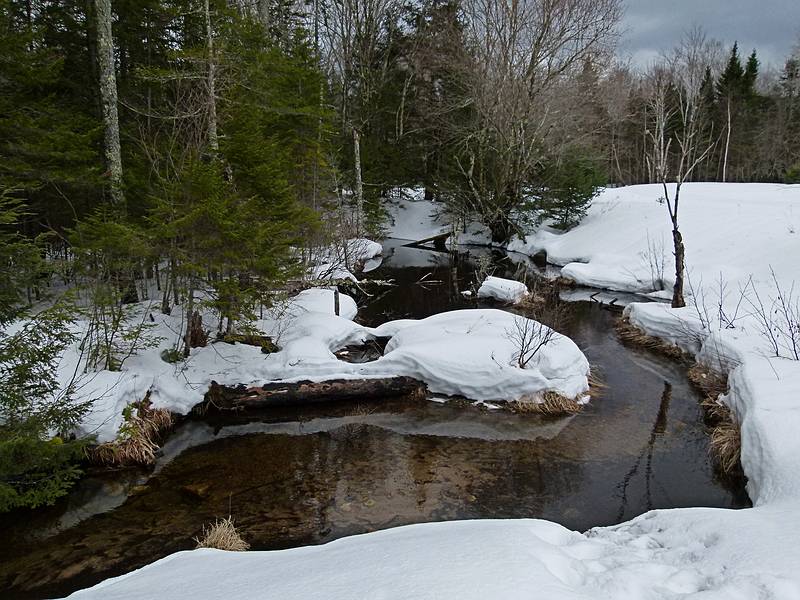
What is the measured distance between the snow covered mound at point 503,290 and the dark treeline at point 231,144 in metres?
5.24

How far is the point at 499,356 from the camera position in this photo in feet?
29.4

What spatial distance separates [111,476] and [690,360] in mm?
11131

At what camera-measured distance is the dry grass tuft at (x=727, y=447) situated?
6406 millimetres

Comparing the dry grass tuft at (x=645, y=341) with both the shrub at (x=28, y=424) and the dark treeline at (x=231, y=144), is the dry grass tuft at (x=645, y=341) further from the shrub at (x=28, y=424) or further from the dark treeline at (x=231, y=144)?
the shrub at (x=28, y=424)

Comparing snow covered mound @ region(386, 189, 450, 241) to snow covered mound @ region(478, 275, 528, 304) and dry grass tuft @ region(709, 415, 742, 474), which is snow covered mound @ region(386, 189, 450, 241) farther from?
dry grass tuft @ region(709, 415, 742, 474)

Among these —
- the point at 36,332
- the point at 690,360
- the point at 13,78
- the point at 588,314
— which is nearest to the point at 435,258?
the point at 588,314

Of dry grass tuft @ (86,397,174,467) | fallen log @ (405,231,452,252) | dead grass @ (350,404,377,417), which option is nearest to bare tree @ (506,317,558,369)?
dead grass @ (350,404,377,417)

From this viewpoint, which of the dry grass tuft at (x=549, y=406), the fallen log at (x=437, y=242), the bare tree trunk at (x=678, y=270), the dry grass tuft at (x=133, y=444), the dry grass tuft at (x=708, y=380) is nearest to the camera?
the dry grass tuft at (x=133, y=444)

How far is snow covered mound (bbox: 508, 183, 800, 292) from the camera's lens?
49.6 ft

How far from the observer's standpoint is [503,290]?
51.0 feet

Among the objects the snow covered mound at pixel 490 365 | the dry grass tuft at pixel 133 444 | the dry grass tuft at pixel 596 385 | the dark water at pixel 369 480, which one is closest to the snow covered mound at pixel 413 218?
the dry grass tuft at pixel 596 385

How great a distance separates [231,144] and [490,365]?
664 centimetres

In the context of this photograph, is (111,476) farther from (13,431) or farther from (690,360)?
(690,360)

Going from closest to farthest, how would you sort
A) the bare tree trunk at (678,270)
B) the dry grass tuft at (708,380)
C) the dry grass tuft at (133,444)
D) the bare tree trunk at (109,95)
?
Answer: the dry grass tuft at (133,444), the dry grass tuft at (708,380), the bare tree trunk at (109,95), the bare tree trunk at (678,270)
